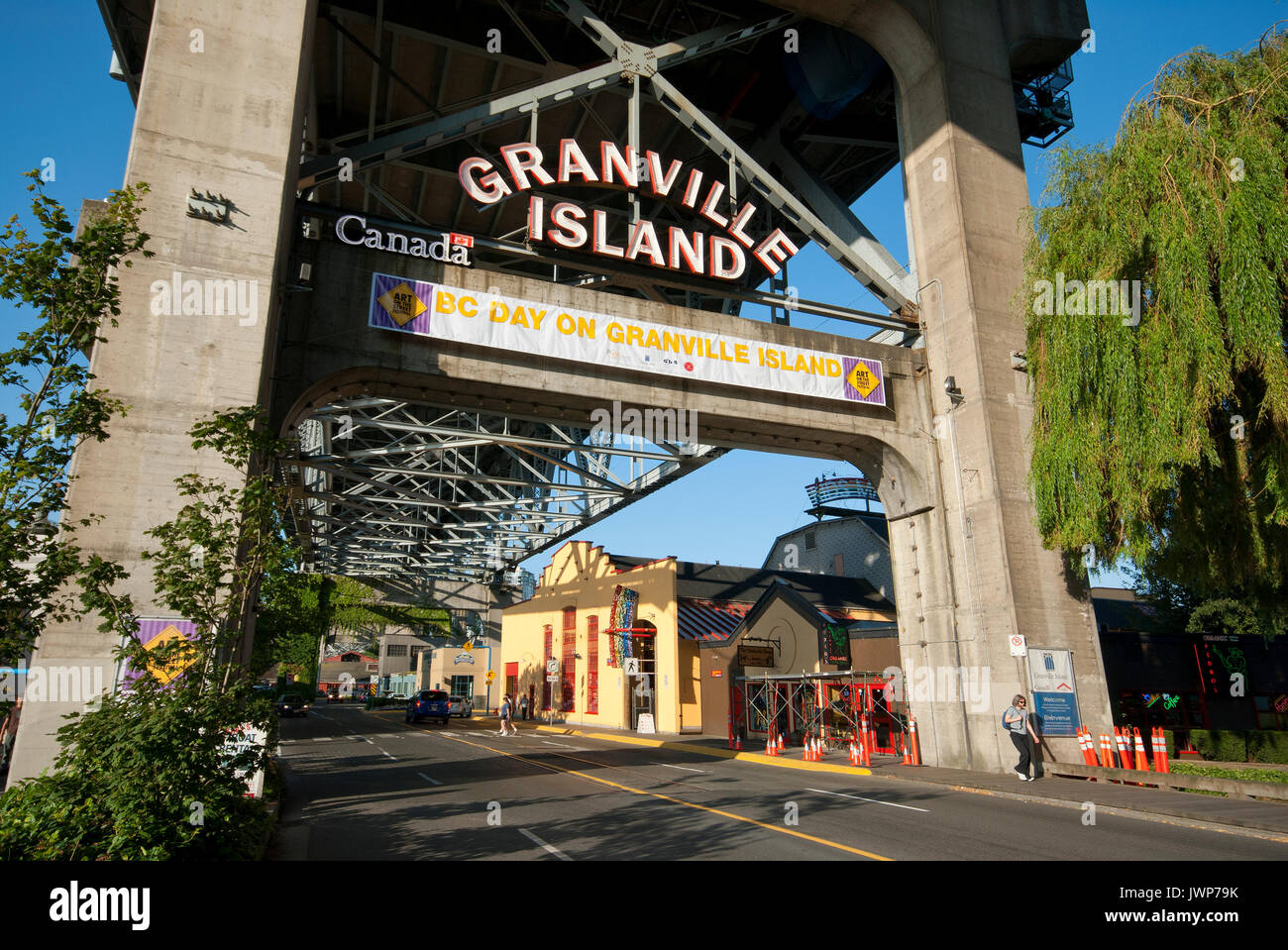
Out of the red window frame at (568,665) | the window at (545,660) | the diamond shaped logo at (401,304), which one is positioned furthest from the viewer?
the window at (545,660)

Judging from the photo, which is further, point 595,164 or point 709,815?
point 595,164

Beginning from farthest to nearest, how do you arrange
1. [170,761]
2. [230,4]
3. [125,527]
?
1. [230,4]
2. [125,527]
3. [170,761]

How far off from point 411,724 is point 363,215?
3296 centimetres

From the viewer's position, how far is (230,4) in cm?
1488

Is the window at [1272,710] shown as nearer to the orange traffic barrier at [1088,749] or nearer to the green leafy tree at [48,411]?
the orange traffic barrier at [1088,749]

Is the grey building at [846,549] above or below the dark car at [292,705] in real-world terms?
above

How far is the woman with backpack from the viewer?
1609cm

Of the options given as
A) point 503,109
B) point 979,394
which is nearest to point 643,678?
point 979,394

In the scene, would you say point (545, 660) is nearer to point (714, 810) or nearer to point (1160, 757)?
point (1160, 757)

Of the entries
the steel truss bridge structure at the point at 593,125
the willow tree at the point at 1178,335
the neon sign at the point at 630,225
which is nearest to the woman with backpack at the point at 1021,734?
the willow tree at the point at 1178,335

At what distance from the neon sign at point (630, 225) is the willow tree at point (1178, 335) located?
23.8ft

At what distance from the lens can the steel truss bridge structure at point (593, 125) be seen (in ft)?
66.4
